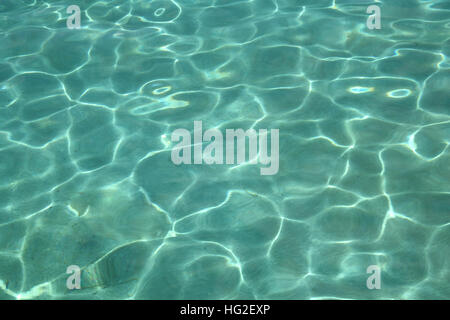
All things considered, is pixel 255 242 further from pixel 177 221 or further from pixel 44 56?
pixel 44 56

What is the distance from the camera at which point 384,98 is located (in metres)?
4.27

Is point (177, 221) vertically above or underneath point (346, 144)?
underneath

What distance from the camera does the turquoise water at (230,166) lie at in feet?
10.3

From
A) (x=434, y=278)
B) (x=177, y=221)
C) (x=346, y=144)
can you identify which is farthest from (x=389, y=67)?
(x=177, y=221)

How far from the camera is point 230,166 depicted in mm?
3850

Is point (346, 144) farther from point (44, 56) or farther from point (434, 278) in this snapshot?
point (44, 56)

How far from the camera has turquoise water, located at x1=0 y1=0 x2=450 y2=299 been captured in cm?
315

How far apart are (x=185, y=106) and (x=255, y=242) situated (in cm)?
172

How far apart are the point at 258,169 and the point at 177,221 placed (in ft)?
2.74

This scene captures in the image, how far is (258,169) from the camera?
12.4 feet

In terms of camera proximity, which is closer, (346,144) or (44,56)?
(346,144)
